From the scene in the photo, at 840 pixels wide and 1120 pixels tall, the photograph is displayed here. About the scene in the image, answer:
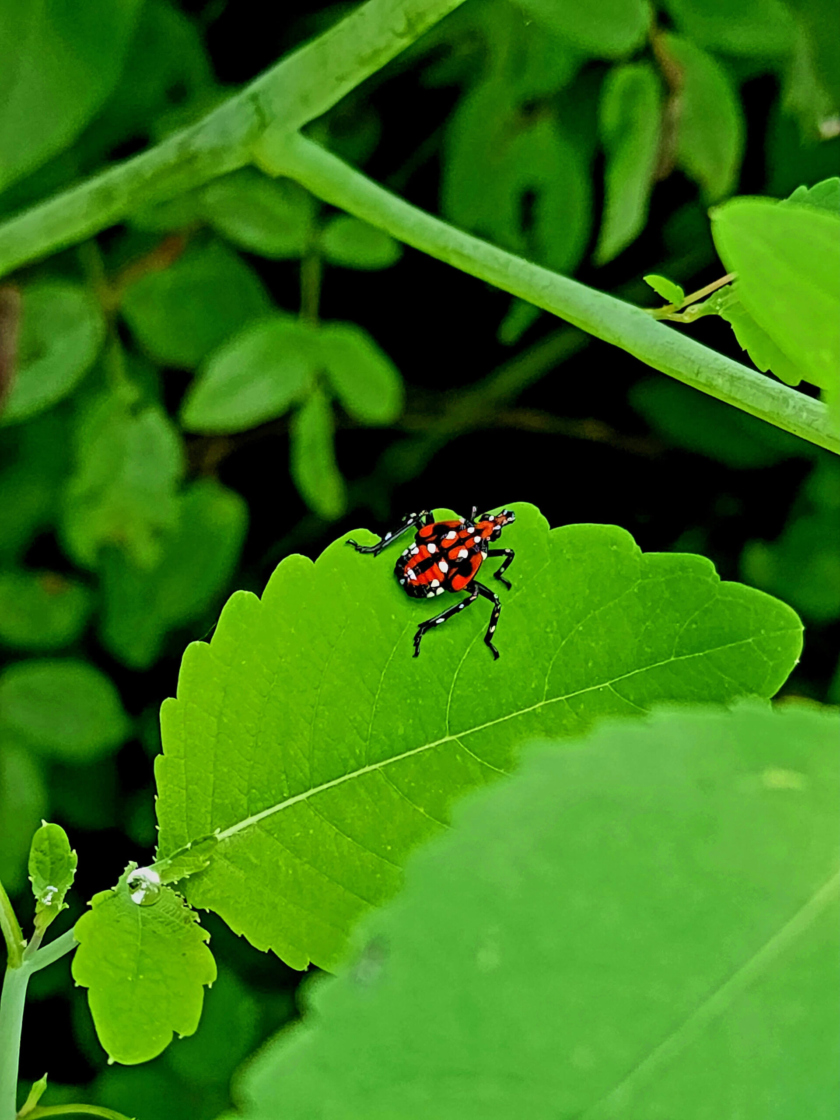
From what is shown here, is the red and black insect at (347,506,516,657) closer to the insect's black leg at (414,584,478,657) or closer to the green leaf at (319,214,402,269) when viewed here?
the insect's black leg at (414,584,478,657)

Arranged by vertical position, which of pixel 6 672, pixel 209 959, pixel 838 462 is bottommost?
pixel 6 672

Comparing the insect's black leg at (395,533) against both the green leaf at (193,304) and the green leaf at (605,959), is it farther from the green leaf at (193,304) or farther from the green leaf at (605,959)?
the green leaf at (193,304)

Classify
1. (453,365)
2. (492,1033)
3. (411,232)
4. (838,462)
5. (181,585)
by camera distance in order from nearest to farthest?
1. (492,1033)
2. (411,232)
3. (181,585)
4. (838,462)
5. (453,365)

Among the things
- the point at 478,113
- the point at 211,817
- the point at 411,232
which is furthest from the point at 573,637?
the point at 478,113

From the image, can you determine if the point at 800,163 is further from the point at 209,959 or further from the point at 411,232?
the point at 209,959

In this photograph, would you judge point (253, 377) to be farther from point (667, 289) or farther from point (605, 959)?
point (605, 959)

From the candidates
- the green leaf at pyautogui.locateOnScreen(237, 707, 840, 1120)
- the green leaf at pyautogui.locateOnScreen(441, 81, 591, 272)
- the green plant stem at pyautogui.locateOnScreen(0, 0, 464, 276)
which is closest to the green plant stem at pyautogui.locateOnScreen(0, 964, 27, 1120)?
the green leaf at pyautogui.locateOnScreen(237, 707, 840, 1120)
